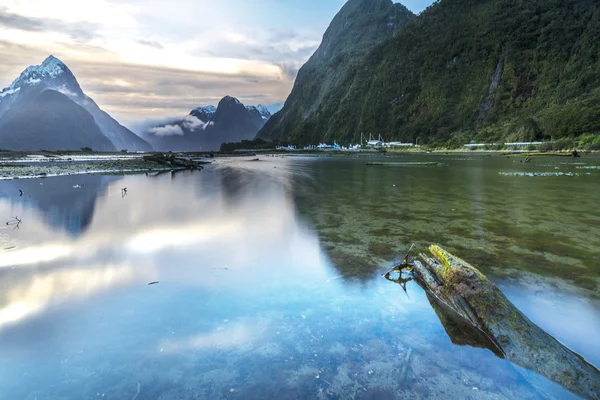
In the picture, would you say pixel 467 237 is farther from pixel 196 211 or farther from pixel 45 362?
pixel 196 211

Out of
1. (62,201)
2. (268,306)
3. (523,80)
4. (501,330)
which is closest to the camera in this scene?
(501,330)

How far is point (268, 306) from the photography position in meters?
8.02

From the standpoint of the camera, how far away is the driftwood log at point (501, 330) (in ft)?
17.5

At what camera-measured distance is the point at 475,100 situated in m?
177

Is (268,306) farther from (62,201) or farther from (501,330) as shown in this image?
(62,201)

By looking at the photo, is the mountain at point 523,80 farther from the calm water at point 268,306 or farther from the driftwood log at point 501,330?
the driftwood log at point 501,330

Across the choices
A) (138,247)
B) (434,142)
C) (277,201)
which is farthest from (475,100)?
(138,247)

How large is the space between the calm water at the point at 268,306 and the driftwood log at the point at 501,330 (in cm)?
25

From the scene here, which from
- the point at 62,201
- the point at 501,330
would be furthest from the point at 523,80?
the point at 501,330

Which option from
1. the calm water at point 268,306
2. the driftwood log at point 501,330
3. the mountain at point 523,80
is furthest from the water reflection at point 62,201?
the mountain at point 523,80

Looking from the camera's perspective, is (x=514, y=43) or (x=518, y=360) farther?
(x=514, y=43)

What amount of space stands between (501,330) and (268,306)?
4.79 m

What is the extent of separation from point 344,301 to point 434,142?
571ft

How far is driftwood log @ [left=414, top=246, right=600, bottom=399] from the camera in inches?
211
